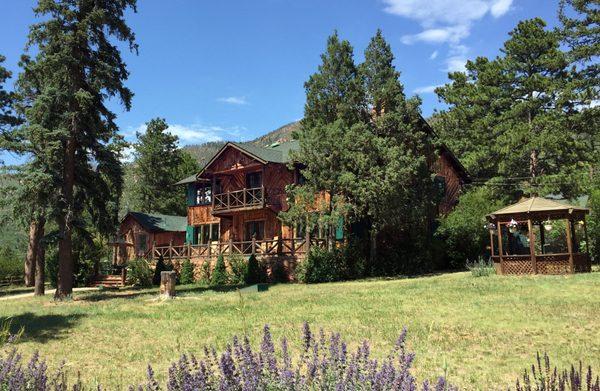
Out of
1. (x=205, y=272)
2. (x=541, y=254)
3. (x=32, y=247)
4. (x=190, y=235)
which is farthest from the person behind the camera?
(x=190, y=235)

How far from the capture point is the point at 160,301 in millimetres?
18297

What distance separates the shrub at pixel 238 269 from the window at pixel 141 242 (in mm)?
16152

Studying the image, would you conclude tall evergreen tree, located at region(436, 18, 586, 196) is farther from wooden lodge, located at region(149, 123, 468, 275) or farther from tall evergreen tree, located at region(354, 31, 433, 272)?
tall evergreen tree, located at region(354, 31, 433, 272)

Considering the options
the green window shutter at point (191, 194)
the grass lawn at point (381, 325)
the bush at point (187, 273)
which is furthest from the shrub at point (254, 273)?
the green window shutter at point (191, 194)

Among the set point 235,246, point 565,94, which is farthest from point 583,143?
point 235,246

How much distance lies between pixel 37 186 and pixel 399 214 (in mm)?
16098

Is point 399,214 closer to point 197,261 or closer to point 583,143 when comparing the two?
point 197,261

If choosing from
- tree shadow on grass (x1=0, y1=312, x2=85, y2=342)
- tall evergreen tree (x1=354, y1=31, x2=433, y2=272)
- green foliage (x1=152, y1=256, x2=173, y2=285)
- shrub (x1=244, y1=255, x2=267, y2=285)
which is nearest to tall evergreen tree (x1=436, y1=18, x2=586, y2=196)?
tall evergreen tree (x1=354, y1=31, x2=433, y2=272)

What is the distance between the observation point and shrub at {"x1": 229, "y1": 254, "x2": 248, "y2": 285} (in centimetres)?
2727

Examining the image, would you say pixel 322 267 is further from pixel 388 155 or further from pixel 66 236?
pixel 66 236

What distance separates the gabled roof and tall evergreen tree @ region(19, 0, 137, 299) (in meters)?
18.3

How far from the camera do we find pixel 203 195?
35.7 m

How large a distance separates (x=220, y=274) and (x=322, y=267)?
6501mm

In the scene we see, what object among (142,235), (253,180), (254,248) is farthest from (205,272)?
(142,235)
